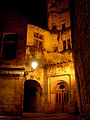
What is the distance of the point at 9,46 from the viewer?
11.1 metres

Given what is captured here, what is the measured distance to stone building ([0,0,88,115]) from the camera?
30.7 feet

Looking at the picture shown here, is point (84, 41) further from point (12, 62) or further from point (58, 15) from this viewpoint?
point (58, 15)

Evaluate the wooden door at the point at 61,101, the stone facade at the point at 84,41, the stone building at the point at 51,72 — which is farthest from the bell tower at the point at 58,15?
the stone facade at the point at 84,41

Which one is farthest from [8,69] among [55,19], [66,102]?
[55,19]

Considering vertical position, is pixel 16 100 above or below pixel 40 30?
below

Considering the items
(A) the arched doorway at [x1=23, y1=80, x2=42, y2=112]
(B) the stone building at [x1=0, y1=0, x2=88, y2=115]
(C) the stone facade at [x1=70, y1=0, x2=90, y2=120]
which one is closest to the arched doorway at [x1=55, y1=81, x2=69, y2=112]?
(B) the stone building at [x1=0, y1=0, x2=88, y2=115]

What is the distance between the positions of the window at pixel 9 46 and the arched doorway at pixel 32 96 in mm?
6664

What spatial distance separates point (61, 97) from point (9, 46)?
7755mm

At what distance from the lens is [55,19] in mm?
22000

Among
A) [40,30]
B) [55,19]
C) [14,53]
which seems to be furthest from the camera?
[55,19]

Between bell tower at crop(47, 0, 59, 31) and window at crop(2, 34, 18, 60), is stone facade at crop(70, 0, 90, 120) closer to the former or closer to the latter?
window at crop(2, 34, 18, 60)

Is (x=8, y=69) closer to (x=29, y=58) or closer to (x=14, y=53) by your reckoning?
(x=14, y=53)

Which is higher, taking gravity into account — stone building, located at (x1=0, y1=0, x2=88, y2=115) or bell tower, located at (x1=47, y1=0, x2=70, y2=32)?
bell tower, located at (x1=47, y1=0, x2=70, y2=32)

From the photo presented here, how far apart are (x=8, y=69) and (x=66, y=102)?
7814 mm
